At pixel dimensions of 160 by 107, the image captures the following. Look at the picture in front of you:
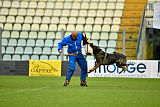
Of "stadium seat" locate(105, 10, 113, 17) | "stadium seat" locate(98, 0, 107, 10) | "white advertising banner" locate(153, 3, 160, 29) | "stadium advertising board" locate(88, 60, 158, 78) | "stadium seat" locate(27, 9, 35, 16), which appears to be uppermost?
"stadium seat" locate(98, 0, 107, 10)

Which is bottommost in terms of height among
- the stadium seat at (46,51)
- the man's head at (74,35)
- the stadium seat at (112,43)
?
the man's head at (74,35)

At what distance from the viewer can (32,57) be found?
1988cm

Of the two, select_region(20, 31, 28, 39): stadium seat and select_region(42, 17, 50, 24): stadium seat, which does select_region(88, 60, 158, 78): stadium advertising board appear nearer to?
select_region(20, 31, 28, 39): stadium seat

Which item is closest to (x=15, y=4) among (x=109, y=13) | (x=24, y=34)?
(x=24, y=34)

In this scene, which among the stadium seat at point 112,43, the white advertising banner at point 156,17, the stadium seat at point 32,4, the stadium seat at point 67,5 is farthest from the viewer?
the stadium seat at point 32,4

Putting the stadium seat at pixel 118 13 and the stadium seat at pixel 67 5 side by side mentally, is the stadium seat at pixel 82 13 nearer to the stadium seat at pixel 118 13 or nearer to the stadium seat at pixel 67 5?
the stadium seat at pixel 67 5

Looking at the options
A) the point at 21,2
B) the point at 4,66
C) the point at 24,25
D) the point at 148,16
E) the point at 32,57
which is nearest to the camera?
the point at 4,66

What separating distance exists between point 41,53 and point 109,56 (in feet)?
31.3

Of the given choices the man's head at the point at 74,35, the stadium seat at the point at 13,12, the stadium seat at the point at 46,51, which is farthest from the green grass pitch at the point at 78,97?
the stadium seat at the point at 13,12

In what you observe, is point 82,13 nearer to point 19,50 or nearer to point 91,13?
point 91,13

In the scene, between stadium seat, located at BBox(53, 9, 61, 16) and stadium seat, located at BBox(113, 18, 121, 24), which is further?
stadium seat, located at BBox(53, 9, 61, 16)

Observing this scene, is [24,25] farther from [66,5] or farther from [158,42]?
[158,42]

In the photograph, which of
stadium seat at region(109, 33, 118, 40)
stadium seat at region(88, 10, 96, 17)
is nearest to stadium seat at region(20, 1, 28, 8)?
stadium seat at region(88, 10, 96, 17)

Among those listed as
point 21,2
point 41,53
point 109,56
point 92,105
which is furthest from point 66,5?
point 92,105
